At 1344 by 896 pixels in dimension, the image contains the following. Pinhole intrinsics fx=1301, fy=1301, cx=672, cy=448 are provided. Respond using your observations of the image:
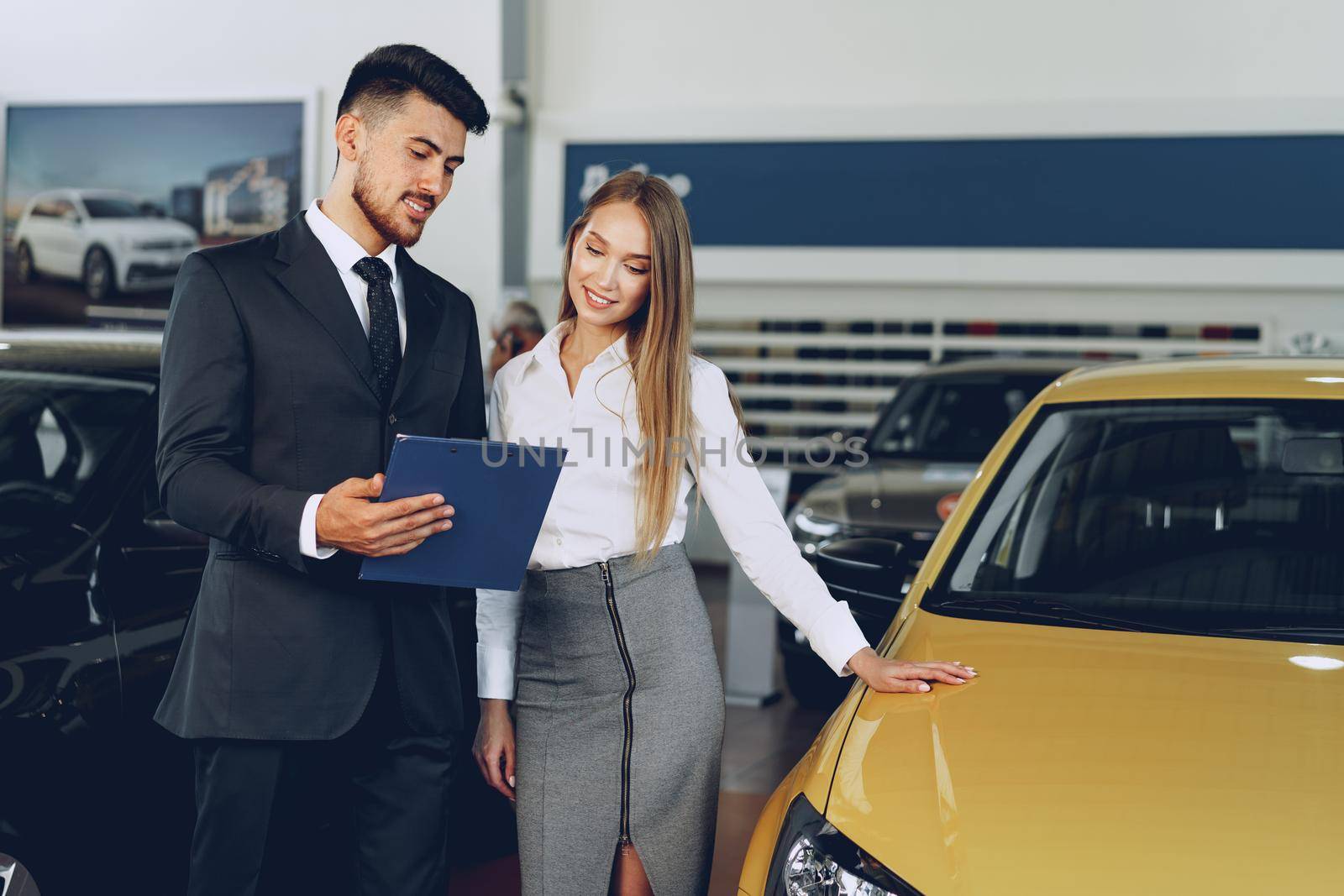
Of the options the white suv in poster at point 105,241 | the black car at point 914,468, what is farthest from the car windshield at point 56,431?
the white suv in poster at point 105,241

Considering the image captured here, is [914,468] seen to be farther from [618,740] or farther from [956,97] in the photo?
[956,97]

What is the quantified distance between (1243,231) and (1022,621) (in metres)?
7.07

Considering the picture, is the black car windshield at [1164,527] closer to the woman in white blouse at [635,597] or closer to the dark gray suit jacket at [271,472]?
the woman in white blouse at [635,597]

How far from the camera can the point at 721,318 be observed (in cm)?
940

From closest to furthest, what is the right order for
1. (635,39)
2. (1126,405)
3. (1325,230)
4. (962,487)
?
(1126,405) < (962,487) < (1325,230) < (635,39)

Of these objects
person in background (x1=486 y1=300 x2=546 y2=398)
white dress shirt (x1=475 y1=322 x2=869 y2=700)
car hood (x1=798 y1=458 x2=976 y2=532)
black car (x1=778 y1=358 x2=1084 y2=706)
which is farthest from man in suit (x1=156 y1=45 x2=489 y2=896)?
person in background (x1=486 y1=300 x2=546 y2=398)

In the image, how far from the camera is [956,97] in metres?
8.84

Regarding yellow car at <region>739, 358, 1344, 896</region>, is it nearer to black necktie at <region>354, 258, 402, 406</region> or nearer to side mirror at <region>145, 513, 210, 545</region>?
black necktie at <region>354, 258, 402, 406</region>

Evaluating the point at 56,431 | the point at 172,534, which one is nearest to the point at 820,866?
the point at 172,534

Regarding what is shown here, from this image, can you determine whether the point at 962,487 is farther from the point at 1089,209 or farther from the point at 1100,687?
the point at 1089,209

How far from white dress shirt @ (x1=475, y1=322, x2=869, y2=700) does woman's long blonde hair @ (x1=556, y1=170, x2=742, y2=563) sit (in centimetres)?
3

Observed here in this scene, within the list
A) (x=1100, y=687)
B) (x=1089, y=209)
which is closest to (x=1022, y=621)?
(x=1100, y=687)

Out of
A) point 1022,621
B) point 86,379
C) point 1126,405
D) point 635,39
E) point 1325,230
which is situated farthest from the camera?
point 635,39

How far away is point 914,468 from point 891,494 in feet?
1.53
